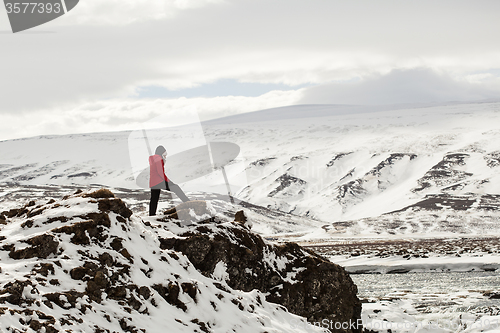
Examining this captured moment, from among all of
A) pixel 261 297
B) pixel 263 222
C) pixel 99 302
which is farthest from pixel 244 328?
pixel 263 222

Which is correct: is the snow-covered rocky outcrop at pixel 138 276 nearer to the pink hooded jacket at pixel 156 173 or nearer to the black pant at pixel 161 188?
the black pant at pixel 161 188

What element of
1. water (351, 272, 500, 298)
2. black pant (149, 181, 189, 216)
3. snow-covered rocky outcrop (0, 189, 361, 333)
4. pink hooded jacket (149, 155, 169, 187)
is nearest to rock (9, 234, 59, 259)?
snow-covered rocky outcrop (0, 189, 361, 333)

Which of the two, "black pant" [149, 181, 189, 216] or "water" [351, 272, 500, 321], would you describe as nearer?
"black pant" [149, 181, 189, 216]

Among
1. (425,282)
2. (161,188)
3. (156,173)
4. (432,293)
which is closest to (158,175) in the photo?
(156,173)

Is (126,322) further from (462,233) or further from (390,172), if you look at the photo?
(390,172)

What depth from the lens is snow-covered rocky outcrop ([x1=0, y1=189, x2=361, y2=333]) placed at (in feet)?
27.5

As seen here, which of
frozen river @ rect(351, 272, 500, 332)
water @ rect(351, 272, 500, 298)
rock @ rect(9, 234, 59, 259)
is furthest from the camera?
water @ rect(351, 272, 500, 298)

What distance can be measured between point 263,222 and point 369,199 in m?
72.6

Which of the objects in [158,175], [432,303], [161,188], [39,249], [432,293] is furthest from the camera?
[432,293]

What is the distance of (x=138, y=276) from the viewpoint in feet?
33.6

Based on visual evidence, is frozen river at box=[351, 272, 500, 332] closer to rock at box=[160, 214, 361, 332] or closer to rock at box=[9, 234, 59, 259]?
rock at box=[160, 214, 361, 332]

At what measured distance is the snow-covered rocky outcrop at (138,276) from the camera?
837 centimetres

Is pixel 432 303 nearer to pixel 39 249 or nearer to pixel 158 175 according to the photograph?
pixel 158 175

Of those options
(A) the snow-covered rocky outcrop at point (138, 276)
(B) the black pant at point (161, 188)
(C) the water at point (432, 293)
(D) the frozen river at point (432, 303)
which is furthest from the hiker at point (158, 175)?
(C) the water at point (432, 293)
